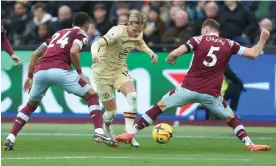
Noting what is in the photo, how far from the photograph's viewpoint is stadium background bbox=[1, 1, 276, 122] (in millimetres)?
21438

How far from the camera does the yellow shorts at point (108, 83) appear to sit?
15.4m

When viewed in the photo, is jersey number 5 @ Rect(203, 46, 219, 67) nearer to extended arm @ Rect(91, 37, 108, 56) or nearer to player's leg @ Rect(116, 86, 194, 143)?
player's leg @ Rect(116, 86, 194, 143)

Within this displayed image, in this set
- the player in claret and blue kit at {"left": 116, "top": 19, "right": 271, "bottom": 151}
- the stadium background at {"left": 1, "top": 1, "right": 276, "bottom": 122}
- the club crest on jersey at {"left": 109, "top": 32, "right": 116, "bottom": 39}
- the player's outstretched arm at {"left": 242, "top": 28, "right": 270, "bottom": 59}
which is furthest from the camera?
the stadium background at {"left": 1, "top": 1, "right": 276, "bottom": 122}

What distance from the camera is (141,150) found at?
14266 millimetres

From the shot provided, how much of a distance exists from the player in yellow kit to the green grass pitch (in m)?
0.59

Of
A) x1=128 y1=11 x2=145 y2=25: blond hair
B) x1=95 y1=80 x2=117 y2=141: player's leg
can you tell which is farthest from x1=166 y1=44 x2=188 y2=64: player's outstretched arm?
x1=95 y1=80 x2=117 y2=141: player's leg

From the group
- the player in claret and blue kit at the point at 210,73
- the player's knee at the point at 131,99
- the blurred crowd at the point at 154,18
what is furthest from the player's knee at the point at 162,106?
the blurred crowd at the point at 154,18

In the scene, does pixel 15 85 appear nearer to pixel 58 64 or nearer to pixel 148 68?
pixel 148 68

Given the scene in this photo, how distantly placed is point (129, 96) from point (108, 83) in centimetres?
67

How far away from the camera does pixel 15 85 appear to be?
2220 cm

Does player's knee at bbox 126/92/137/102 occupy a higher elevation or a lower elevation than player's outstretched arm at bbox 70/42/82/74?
lower

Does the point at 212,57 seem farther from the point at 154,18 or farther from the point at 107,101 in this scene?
the point at 154,18

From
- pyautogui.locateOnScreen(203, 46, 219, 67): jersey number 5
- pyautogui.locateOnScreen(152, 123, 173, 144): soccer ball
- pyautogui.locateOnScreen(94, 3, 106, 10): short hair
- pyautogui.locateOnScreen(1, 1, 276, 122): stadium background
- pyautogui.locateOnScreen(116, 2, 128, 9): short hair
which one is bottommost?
pyautogui.locateOnScreen(1, 1, 276, 122): stadium background

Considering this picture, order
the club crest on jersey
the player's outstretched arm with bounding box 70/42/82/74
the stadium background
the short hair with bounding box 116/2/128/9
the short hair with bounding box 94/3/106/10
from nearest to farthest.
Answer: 1. the player's outstretched arm with bounding box 70/42/82/74
2. the club crest on jersey
3. the stadium background
4. the short hair with bounding box 116/2/128/9
5. the short hair with bounding box 94/3/106/10
